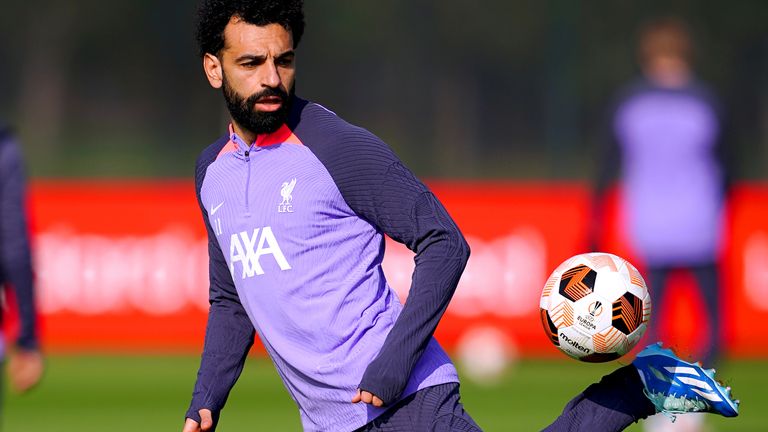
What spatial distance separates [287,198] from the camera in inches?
187

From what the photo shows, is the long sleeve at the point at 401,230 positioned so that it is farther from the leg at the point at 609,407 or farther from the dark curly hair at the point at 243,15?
the leg at the point at 609,407

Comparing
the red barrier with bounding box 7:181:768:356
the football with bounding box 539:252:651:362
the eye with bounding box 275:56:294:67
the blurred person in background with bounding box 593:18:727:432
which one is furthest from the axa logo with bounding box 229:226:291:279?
the red barrier with bounding box 7:181:768:356

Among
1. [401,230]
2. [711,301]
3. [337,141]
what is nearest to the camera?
[401,230]

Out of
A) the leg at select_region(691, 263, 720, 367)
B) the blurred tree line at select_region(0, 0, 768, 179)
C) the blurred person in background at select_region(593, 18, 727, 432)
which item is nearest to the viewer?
the leg at select_region(691, 263, 720, 367)

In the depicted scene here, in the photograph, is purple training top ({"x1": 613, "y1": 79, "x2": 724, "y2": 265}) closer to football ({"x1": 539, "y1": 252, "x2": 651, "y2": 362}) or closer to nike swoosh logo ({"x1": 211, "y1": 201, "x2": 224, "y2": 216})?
football ({"x1": 539, "y1": 252, "x2": 651, "y2": 362})

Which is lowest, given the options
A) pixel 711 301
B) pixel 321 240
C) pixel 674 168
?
pixel 711 301

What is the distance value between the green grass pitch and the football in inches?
184

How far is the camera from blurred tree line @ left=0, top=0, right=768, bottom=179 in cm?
1655

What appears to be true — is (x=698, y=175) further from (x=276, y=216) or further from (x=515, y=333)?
(x=276, y=216)

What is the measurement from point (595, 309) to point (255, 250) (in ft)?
3.97

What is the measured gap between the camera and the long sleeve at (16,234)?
271 inches

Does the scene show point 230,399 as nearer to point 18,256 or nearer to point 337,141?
point 18,256

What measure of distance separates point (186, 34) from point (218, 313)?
12017 mm

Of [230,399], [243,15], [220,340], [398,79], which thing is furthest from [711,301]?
[398,79]
